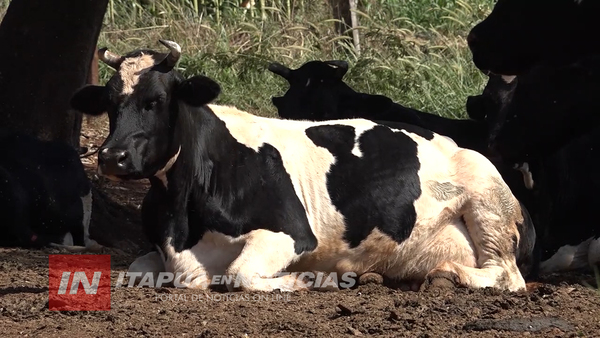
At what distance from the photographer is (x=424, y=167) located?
26.2ft

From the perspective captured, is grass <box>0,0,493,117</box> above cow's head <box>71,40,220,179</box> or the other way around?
the other way around

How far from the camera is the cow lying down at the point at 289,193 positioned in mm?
7168

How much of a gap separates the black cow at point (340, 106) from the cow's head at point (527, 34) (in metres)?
3.45

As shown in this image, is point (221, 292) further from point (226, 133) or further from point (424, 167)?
point (424, 167)

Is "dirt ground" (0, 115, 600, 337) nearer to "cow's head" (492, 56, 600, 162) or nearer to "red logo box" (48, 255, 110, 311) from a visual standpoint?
"red logo box" (48, 255, 110, 311)

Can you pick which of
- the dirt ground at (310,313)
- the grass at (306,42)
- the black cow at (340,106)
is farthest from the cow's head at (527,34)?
the grass at (306,42)

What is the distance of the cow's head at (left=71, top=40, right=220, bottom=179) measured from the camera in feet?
22.7

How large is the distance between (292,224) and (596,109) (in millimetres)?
2025

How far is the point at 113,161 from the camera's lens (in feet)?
22.4

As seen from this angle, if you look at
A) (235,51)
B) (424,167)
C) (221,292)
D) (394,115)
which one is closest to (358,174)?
(424,167)

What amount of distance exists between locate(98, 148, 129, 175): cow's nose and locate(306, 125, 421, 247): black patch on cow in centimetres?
151

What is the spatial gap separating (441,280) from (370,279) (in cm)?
47

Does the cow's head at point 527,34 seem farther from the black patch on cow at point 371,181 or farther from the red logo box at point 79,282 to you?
the red logo box at point 79,282

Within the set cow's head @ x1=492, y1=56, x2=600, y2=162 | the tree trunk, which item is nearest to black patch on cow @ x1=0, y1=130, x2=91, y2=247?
the tree trunk
